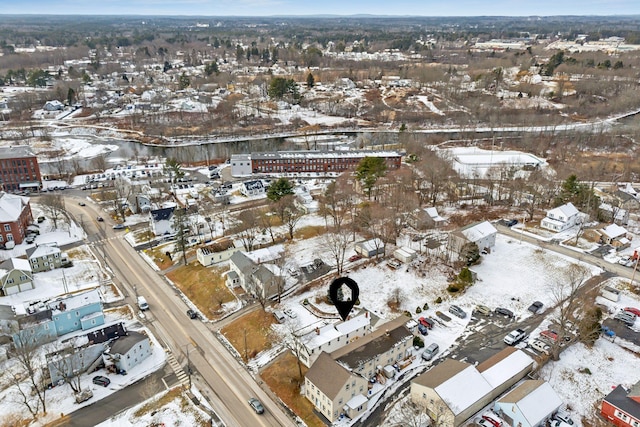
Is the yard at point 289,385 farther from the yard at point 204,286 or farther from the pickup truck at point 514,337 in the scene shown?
the pickup truck at point 514,337

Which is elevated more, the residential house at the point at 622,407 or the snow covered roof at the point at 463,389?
the snow covered roof at the point at 463,389

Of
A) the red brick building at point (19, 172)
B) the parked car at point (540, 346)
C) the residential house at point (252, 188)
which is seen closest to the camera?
the parked car at point (540, 346)

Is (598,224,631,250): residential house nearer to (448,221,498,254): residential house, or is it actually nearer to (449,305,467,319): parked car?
(448,221,498,254): residential house

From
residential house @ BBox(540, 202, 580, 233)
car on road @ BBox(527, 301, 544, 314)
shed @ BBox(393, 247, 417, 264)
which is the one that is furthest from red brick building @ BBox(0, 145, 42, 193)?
residential house @ BBox(540, 202, 580, 233)

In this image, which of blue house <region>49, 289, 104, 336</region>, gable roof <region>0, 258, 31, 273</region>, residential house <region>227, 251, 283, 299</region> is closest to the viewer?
blue house <region>49, 289, 104, 336</region>

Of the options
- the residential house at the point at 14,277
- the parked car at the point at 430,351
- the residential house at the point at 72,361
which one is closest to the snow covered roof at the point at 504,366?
the parked car at the point at 430,351

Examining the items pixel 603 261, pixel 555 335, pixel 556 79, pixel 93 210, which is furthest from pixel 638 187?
pixel 556 79

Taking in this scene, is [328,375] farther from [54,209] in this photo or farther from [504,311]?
[54,209]
